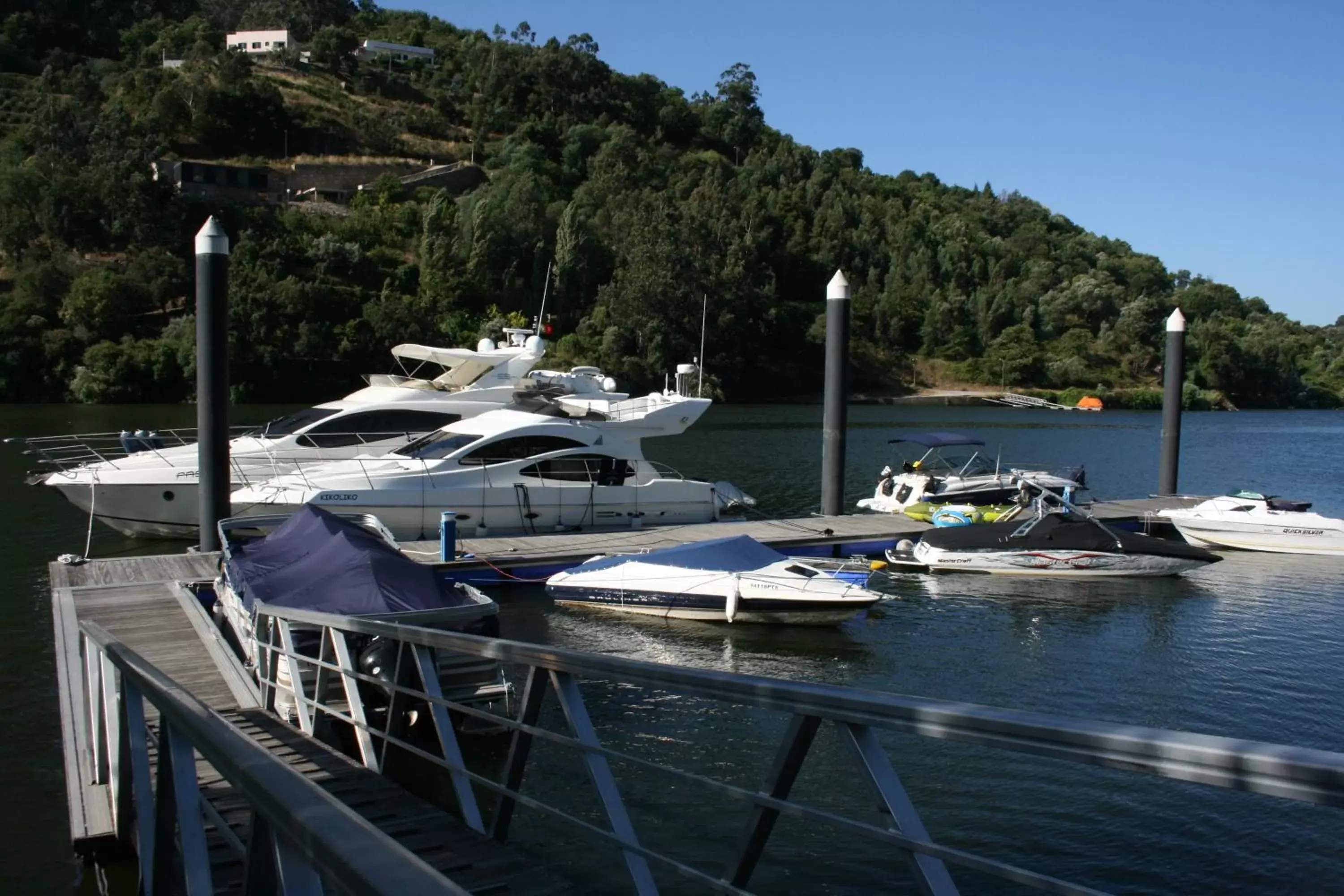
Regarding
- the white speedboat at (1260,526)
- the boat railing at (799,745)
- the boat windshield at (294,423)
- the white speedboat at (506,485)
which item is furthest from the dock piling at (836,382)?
the boat railing at (799,745)

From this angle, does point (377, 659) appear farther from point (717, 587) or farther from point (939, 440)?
point (939, 440)

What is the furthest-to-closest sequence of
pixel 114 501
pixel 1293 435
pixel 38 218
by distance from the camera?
pixel 38 218, pixel 1293 435, pixel 114 501

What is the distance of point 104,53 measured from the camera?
12962 cm

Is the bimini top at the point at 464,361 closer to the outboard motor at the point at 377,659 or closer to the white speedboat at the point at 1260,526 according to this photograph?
the outboard motor at the point at 377,659

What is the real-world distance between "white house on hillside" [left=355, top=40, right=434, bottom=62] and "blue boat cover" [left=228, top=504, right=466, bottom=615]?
432 ft

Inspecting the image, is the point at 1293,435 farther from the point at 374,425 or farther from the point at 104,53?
the point at 104,53

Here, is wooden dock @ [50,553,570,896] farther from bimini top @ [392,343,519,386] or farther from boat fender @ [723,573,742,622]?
bimini top @ [392,343,519,386]

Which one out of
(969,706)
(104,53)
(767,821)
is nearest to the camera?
(969,706)

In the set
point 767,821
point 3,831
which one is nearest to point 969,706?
point 767,821

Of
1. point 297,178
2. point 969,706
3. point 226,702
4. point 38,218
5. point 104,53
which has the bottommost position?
point 226,702

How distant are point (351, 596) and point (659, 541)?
34.0ft

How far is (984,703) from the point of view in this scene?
541 inches

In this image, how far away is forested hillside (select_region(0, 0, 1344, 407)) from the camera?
72.1 m

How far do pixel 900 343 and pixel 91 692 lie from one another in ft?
329
